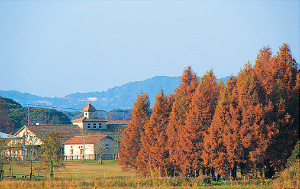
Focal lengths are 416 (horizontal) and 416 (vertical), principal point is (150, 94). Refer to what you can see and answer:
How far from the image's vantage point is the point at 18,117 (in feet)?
371

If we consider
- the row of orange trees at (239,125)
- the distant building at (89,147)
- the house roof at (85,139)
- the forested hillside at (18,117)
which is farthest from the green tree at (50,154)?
the forested hillside at (18,117)

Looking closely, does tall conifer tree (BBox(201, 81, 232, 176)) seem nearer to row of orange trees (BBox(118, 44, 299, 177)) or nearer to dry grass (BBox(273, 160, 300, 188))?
row of orange trees (BBox(118, 44, 299, 177))

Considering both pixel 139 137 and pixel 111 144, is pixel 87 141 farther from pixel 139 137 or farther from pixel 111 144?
pixel 139 137

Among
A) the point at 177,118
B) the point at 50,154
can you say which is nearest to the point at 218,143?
the point at 177,118

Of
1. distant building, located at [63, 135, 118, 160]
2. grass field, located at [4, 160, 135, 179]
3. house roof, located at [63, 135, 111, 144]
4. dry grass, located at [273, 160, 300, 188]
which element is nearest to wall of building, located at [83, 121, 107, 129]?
house roof, located at [63, 135, 111, 144]

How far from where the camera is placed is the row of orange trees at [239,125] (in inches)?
1159

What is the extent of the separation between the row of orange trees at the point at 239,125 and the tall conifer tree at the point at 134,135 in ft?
14.1

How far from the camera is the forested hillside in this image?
102m

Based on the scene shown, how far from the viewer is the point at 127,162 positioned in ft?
135

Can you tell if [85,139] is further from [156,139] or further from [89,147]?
[156,139]

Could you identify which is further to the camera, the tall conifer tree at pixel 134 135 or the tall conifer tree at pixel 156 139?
the tall conifer tree at pixel 134 135

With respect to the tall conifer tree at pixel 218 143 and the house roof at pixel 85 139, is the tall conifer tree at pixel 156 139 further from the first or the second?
the house roof at pixel 85 139

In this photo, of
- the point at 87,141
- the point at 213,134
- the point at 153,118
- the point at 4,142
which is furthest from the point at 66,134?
the point at 213,134

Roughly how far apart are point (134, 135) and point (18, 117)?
7967 centimetres
